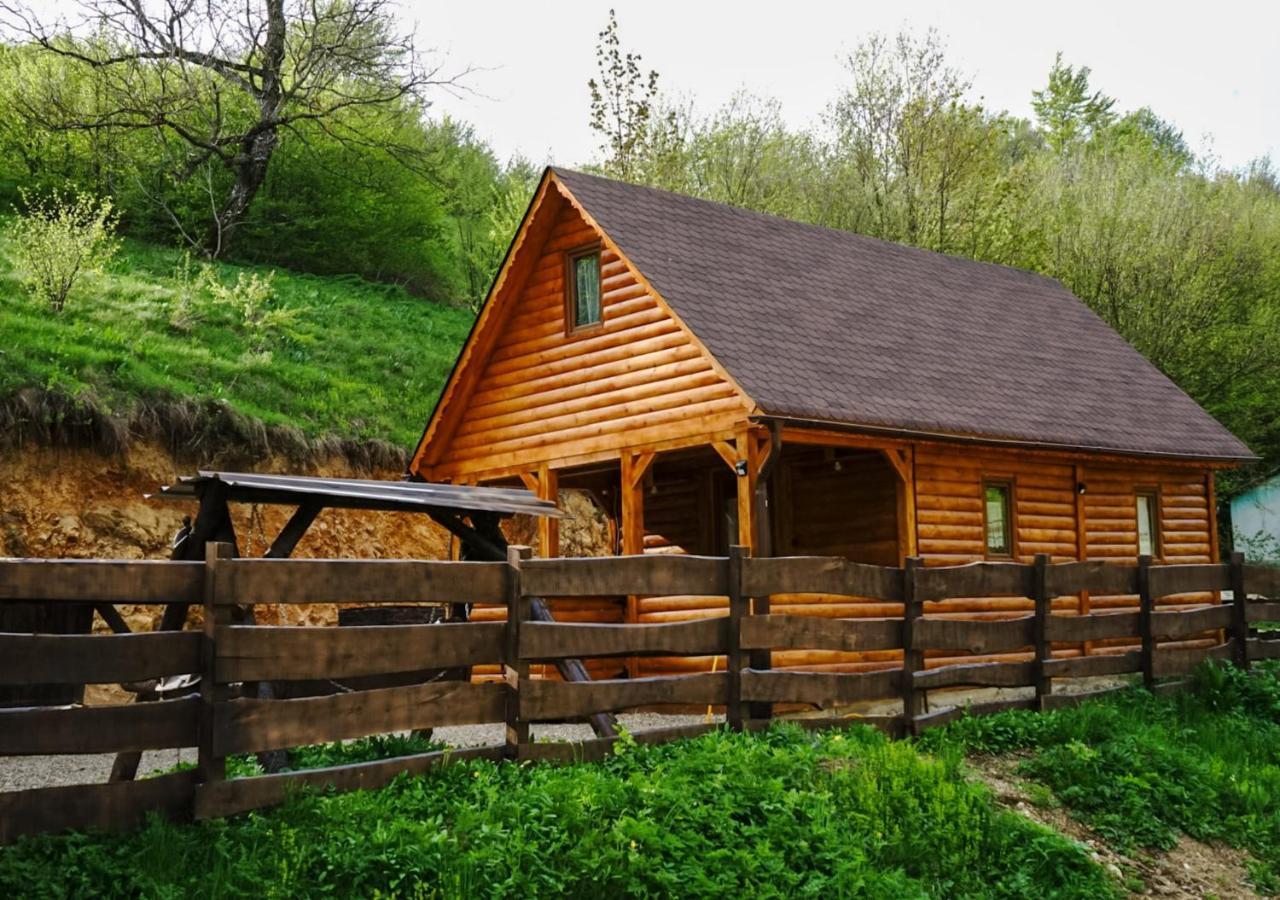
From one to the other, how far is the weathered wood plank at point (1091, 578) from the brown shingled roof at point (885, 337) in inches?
135

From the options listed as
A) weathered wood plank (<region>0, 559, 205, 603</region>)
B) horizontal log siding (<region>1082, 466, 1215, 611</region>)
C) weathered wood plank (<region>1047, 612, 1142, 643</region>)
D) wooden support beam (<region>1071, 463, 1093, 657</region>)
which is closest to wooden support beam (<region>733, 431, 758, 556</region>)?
weathered wood plank (<region>1047, 612, 1142, 643</region>)

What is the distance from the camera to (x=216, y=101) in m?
31.0

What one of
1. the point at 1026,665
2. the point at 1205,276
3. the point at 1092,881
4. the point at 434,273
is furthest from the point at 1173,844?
the point at 434,273

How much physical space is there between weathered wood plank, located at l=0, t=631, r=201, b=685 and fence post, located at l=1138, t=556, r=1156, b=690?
382 inches

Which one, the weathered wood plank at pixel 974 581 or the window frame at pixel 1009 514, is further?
the window frame at pixel 1009 514

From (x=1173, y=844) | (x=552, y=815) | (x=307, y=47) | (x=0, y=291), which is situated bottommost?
(x=1173, y=844)

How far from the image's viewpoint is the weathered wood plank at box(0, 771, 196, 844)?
6.23m

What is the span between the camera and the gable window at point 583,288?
59.0ft

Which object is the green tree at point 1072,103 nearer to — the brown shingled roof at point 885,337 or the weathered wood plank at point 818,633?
the brown shingled roof at point 885,337

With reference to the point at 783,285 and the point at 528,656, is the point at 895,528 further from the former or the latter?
the point at 528,656

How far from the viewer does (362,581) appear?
780 centimetres

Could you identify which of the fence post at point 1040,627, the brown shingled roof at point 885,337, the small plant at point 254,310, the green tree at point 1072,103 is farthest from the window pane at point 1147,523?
the green tree at point 1072,103

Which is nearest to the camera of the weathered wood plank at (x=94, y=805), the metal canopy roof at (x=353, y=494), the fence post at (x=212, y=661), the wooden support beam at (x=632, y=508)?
the weathered wood plank at (x=94, y=805)

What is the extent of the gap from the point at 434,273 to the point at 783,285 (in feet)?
77.8
